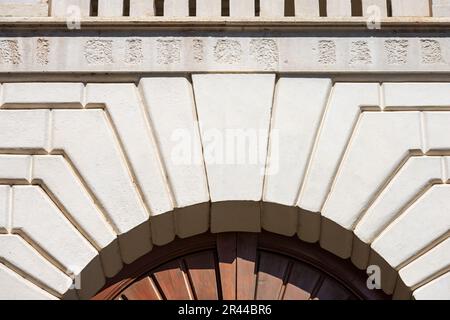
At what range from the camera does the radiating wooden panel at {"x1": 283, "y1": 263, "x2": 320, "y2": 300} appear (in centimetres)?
1164

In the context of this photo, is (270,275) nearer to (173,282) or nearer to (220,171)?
(173,282)

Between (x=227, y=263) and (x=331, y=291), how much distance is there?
1047 millimetres

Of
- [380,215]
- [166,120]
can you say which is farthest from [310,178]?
[166,120]

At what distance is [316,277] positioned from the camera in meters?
11.8

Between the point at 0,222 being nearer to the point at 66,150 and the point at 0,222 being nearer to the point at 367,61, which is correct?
the point at 66,150

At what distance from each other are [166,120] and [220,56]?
33.2 inches

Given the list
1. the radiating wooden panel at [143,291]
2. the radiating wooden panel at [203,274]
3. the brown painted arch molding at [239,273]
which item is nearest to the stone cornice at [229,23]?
the brown painted arch molding at [239,273]

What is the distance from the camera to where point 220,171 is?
37.7 ft

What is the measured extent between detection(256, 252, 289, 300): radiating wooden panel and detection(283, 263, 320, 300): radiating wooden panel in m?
0.08

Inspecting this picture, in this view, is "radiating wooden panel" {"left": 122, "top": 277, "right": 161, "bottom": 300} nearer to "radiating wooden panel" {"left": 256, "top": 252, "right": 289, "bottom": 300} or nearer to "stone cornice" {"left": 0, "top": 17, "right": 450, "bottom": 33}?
"radiating wooden panel" {"left": 256, "top": 252, "right": 289, "bottom": 300}

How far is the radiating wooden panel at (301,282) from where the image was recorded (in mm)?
11641

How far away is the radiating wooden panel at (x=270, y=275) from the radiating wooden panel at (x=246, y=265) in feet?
0.26

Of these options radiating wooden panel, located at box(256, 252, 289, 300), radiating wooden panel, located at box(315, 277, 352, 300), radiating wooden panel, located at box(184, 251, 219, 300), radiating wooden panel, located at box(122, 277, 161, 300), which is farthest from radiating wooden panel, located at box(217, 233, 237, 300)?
radiating wooden panel, located at box(315, 277, 352, 300)

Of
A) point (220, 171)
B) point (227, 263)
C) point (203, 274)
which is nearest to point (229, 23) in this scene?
point (220, 171)
